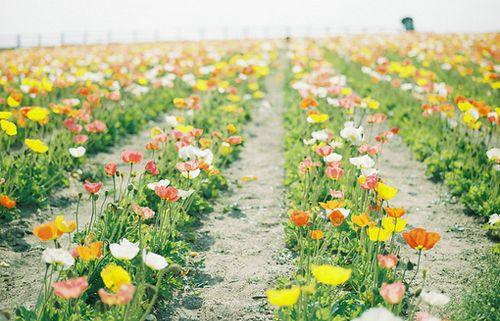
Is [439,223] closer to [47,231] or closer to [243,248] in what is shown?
[243,248]

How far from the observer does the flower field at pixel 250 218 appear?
106 inches

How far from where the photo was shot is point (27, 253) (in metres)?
3.84

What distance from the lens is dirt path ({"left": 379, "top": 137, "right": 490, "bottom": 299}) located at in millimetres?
3571

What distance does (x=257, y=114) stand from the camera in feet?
31.0

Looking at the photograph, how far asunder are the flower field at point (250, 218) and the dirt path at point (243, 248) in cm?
2

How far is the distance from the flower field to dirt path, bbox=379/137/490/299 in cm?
2

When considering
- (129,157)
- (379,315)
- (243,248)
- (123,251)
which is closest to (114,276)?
(123,251)

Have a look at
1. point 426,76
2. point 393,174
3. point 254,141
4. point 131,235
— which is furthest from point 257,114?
point 131,235

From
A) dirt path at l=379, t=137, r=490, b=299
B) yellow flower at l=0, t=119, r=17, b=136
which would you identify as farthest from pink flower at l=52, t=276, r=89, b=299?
dirt path at l=379, t=137, r=490, b=299

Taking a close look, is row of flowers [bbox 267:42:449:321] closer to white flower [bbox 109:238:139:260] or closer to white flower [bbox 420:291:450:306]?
white flower [bbox 420:291:450:306]

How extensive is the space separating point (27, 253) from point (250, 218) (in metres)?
2.08

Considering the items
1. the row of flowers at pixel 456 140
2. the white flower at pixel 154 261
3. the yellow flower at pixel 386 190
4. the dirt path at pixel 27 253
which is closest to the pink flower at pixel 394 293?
the yellow flower at pixel 386 190

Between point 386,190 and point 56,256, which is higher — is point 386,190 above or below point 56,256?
above

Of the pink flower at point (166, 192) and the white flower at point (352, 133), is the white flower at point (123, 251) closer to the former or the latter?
the pink flower at point (166, 192)
